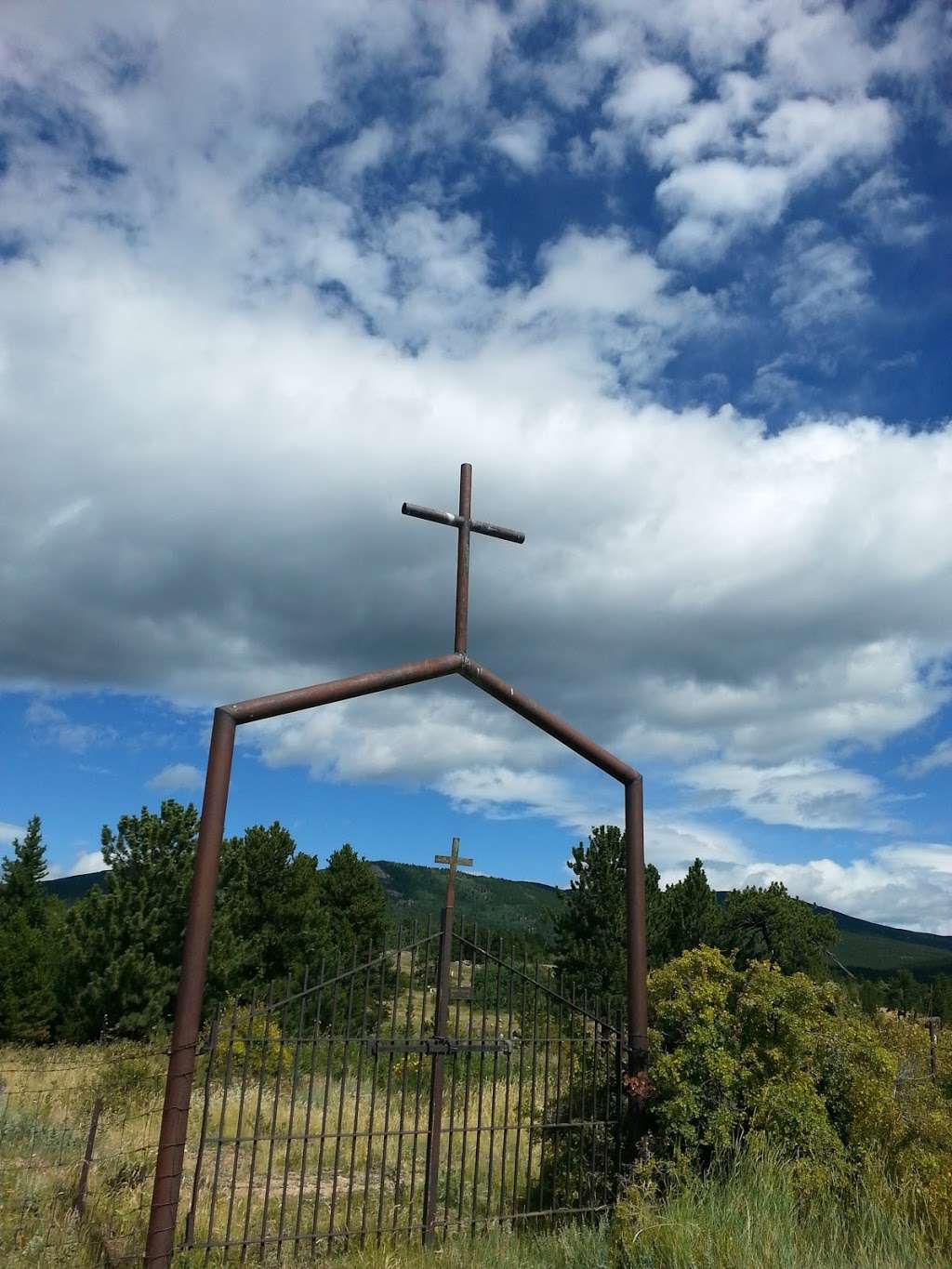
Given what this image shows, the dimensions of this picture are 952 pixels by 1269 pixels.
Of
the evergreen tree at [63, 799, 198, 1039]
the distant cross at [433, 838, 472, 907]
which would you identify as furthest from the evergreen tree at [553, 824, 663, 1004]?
the distant cross at [433, 838, 472, 907]

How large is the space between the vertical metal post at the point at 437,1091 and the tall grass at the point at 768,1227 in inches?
53.0

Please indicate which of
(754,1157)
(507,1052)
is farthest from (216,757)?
(754,1157)

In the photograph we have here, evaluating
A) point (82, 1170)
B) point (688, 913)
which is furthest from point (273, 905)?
point (82, 1170)

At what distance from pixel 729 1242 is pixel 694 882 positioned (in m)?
26.0

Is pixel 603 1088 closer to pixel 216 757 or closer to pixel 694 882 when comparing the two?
pixel 216 757

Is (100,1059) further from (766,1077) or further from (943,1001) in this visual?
(943,1001)

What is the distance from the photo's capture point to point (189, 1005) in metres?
6.35

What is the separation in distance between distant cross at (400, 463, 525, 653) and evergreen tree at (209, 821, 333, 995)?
14.7 meters

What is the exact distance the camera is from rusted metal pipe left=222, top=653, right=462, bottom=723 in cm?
711

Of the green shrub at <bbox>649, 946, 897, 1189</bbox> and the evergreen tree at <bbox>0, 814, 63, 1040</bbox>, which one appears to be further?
the evergreen tree at <bbox>0, 814, 63, 1040</bbox>

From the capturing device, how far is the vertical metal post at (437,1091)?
6941mm

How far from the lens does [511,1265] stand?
6453 mm

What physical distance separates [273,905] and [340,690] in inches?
734

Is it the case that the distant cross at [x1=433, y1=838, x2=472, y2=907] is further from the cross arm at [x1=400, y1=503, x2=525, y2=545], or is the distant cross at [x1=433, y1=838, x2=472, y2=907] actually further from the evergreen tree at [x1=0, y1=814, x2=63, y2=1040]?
the evergreen tree at [x1=0, y1=814, x2=63, y2=1040]
